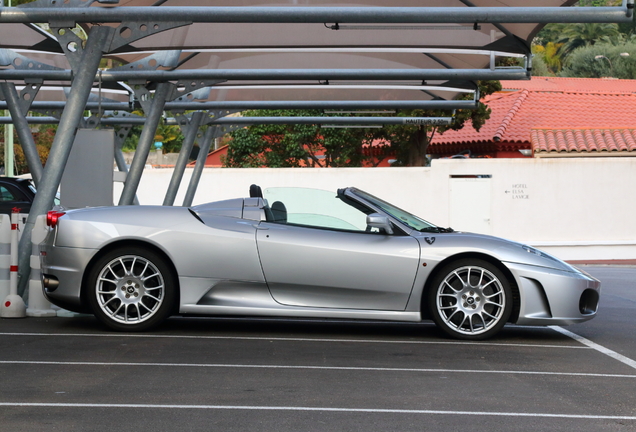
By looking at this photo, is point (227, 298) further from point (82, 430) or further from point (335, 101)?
point (335, 101)

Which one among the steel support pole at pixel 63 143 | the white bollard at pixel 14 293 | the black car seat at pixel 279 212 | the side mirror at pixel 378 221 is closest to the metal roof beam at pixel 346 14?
the steel support pole at pixel 63 143

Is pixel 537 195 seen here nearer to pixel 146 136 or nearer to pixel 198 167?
pixel 198 167

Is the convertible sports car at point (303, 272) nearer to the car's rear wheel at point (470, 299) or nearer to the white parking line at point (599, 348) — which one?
the car's rear wheel at point (470, 299)

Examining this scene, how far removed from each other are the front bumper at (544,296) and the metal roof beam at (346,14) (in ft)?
7.62

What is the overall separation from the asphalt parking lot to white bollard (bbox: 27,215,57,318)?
0.19 metres

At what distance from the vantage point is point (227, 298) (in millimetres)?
7398

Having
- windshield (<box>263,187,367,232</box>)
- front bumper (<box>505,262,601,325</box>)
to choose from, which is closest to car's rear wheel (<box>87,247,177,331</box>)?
windshield (<box>263,187,367,232</box>)

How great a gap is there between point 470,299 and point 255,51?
21.5 ft

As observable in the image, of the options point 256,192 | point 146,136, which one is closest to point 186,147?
point 146,136

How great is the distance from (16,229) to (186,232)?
2158 millimetres

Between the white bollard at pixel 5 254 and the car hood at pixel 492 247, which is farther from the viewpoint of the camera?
the white bollard at pixel 5 254

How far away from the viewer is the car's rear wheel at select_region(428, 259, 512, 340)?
24.1 ft

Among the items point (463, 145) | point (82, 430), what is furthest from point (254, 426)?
point (463, 145)

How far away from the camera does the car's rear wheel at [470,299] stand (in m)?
7.35
